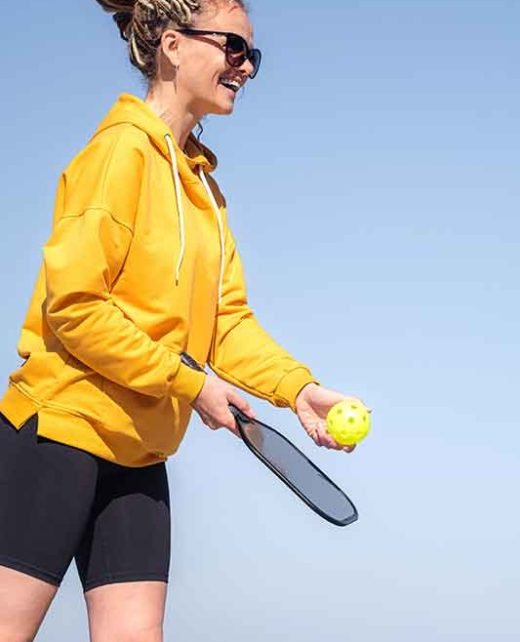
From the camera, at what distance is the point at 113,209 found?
4891 mm

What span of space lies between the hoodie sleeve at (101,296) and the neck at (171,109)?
52cm

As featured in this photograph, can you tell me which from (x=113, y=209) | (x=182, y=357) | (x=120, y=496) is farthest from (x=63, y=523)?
(x=113, y=209)

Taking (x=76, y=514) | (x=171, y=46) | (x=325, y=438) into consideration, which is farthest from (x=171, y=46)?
(x=76, y=514)

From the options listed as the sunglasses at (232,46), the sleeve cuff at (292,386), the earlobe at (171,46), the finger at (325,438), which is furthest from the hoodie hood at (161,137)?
the finger at (325,438)

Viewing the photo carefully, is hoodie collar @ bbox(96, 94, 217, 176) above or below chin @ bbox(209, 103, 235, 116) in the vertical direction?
below

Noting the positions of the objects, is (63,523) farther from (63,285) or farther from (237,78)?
(237,78)

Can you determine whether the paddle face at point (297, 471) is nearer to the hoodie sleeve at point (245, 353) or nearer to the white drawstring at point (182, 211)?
the hoodie sleeve at point (245, 353)

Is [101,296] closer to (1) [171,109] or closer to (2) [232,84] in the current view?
(1) [171,109]

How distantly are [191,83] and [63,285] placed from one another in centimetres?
110

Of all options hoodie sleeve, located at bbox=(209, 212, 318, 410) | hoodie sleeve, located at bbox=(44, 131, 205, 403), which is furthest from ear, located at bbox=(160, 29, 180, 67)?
hoodie sleeve, located at bbox=(209, 212, 318, 410)

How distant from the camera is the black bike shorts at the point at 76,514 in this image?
4.92 m

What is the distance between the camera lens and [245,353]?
5.73 metres

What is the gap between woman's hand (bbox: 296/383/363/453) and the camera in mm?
5344

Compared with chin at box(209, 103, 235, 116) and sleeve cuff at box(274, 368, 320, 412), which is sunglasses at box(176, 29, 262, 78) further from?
sleeve cuff at box(274, 368, 320, 412)
